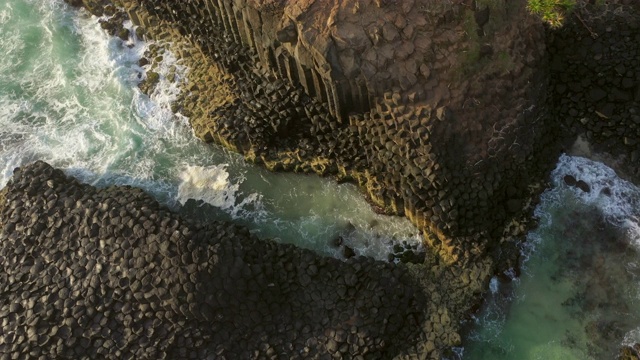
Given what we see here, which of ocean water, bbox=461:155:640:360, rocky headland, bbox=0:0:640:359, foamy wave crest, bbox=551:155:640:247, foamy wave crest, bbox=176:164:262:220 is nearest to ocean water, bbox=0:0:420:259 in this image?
foamy wave crest, bbox=176:164:262:220

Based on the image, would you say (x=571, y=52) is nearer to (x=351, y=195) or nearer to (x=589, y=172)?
(x=589, y=172)

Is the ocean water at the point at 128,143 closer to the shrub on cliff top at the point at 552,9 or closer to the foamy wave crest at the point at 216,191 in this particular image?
the foamy wave crest at the point at 216,191

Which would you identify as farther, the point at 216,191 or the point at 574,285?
the point at 216,191

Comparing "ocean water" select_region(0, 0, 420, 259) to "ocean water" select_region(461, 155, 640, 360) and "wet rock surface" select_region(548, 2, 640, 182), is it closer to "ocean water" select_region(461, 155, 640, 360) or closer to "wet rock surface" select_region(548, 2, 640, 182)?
"ocean water" select_region(461, 155, 640, 360)

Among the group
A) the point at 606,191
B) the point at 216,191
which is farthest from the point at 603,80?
the point at 216,191

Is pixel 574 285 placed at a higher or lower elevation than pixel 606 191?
lower

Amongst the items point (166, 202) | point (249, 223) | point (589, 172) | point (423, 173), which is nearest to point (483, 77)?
point (423, 173)

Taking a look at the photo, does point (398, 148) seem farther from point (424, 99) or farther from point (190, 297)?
point (190, 297)
